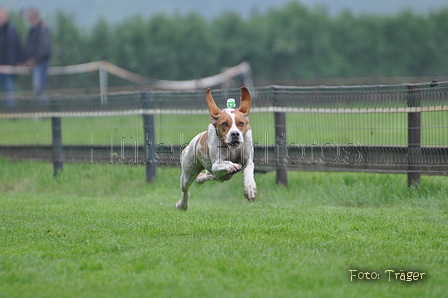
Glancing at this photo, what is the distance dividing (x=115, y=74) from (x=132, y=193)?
73.1 feet

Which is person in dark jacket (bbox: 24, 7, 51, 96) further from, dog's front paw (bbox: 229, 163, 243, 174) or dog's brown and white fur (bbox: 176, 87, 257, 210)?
dog's front paw (bbox: 229, 163, 243, 174)

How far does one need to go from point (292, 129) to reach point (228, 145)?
14.0 feet

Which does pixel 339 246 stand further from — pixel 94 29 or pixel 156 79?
pixel 94 29

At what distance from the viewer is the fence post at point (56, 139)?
537 inches

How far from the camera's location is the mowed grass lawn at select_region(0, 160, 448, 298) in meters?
5.41

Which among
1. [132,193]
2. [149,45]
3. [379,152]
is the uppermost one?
[149,45]

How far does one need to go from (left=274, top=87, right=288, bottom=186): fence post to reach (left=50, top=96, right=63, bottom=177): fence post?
15.1ft

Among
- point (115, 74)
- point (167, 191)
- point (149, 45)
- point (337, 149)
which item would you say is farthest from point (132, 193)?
point (149, 45)

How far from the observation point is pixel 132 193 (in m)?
12.0

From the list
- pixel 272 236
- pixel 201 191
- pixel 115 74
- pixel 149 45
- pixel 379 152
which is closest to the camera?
pixel 272 236

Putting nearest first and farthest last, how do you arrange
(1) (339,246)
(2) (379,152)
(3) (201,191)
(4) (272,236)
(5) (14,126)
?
(1) (339,246) → (4) (272,236) → (2) (379,152) → (3) (201,191) → (5) (14,126)

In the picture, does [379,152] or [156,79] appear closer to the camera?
[379,152]

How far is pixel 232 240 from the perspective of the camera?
707 cm

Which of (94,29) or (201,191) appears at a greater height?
(94,29)
